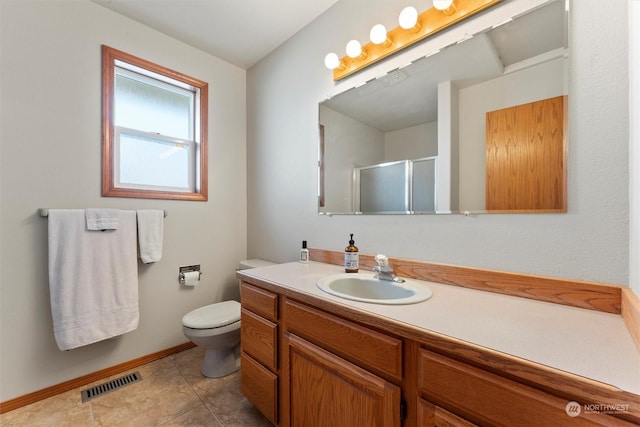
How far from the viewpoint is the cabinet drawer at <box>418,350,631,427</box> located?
510mm

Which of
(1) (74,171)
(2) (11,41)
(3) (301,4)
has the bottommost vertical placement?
(1) (74,171)

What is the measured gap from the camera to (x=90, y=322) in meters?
1.60

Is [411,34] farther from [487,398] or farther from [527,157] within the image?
[487,398]

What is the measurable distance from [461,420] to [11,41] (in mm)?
2713

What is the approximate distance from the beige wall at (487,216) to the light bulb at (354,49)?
0.11 metres

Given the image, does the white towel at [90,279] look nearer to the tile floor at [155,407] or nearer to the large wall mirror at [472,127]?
the tile floor at [155,407]

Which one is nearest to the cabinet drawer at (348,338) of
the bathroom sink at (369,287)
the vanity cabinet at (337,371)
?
the vanity cabinet at (337,371)

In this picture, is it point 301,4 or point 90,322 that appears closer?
point 90,322

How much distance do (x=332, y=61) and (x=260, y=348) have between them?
1.72m

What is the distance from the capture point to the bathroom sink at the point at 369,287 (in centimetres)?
111

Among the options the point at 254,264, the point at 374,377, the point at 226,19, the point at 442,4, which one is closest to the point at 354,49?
the point at 442,4

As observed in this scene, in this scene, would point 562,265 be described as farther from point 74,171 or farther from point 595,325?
point 74,171

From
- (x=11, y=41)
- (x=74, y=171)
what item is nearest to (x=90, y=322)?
(x=74, y=171)

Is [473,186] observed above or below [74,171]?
below
